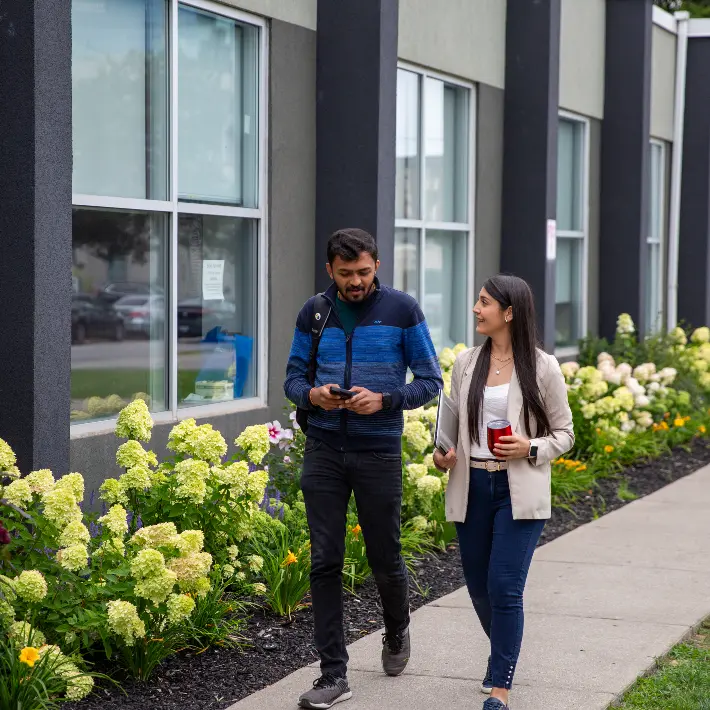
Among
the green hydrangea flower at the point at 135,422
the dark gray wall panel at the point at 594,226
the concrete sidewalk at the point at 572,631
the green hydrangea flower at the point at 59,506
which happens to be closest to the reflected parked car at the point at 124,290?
the green hydrangea flower at the point at 135,422

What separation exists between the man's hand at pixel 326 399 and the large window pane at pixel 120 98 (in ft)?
9.75

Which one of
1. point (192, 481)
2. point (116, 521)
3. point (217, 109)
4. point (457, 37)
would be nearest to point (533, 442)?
point (192, 481)

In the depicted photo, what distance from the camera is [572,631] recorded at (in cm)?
618

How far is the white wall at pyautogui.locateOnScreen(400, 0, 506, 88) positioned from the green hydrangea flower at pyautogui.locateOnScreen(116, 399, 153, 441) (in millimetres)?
5402

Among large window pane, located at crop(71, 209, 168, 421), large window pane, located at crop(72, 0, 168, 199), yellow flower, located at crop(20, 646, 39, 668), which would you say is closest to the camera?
yellow flower, located at crop(20, 646, 39, 668)

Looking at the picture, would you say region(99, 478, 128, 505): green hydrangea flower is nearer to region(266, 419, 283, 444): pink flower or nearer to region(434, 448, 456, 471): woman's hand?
region(434, 448, 456, 471): woman's hand

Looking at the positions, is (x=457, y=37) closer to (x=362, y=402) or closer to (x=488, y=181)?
(x=488, y=181)

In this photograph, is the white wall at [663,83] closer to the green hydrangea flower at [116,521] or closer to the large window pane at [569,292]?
the large window pane at [569,292]

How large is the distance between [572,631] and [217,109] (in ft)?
14.2

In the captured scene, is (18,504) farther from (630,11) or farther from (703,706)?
(630,11)

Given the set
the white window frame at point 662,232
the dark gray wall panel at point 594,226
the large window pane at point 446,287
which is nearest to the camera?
the large window pane at point 446,287

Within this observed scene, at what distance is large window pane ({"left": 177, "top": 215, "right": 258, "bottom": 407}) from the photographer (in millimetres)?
8258

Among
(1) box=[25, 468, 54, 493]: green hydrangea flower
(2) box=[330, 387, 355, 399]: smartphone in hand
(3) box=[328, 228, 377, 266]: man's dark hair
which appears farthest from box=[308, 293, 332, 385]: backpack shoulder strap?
(1) box=[25, 468, 54, 493]: green hydrangea flower

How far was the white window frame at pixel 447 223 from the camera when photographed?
11.1m
